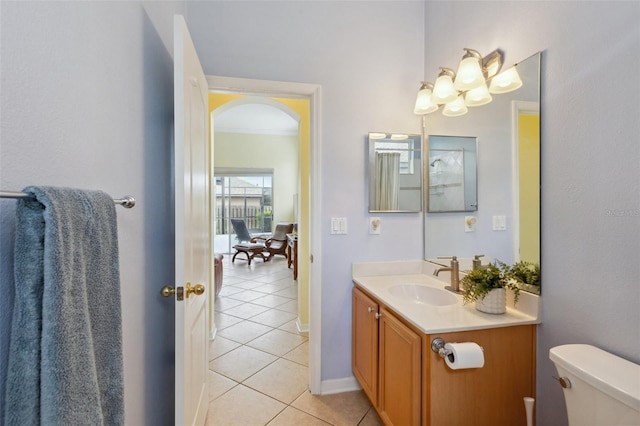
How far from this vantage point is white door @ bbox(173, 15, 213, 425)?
1.19 m

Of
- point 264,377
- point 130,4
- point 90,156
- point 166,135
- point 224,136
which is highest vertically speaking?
point 224,136

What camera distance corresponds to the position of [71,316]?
→ 0.56 metres

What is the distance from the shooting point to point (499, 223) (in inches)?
64.2

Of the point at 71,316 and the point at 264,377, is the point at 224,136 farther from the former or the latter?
the point at 71,316

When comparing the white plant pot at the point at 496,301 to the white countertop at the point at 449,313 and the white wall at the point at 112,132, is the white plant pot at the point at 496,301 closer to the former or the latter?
the white countertop at the point at 449,313

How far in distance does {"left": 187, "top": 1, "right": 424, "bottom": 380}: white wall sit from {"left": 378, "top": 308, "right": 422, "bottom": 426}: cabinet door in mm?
532

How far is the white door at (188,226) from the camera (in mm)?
1187

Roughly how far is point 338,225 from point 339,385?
1127 millimetres

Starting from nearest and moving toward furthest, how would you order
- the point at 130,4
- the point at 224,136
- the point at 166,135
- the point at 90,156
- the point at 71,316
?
the point at 71,316, the point at 90,156, the point at 130,4, the point at 166,135, the point at 224,136

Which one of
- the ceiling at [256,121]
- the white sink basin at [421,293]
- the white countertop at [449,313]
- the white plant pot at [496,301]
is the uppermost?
the ceiling at [256,121]

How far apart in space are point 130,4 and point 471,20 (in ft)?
5.76

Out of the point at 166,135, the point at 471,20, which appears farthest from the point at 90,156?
the point at 471,20

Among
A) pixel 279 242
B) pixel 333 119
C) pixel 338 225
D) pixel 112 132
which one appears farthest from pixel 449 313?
pixel 279 242

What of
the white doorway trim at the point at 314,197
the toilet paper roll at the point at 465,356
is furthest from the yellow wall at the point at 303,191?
the toilet paper roll at the point at 465,356
